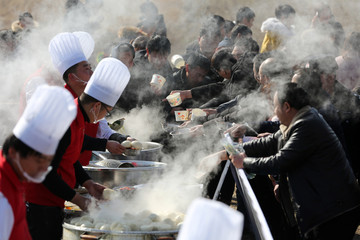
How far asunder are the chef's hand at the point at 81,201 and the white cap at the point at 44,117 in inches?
38.3

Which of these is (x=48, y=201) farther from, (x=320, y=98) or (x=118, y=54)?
(x=118, y=54)

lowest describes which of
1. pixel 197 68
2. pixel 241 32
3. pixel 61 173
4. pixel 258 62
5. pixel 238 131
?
pixel 238 131

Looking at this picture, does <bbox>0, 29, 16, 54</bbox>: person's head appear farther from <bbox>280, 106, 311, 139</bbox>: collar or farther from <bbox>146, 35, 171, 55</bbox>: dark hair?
<bbox>280, 106, 311, 139</bbox>: collar

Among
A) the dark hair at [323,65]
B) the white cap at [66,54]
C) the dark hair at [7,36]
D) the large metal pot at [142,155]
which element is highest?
the white cap at [66,54]

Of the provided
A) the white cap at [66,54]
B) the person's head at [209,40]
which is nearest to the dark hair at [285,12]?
the person's head at [209,40]

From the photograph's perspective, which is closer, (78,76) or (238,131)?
(78,76)

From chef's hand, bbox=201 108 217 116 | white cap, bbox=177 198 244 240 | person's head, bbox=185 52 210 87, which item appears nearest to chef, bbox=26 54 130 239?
white cap, bbox=177 198 244 240

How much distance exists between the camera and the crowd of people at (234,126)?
7.64ft

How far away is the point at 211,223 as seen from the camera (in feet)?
3.42

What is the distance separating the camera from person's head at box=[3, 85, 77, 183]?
1.50 meters

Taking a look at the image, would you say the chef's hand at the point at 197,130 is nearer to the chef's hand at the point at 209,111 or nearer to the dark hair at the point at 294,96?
the chef's hand at the point at 209,111

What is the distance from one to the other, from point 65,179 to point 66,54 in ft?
3.13

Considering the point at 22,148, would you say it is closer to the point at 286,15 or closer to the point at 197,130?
the point at 197,130

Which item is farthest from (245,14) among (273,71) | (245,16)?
(273,71)
